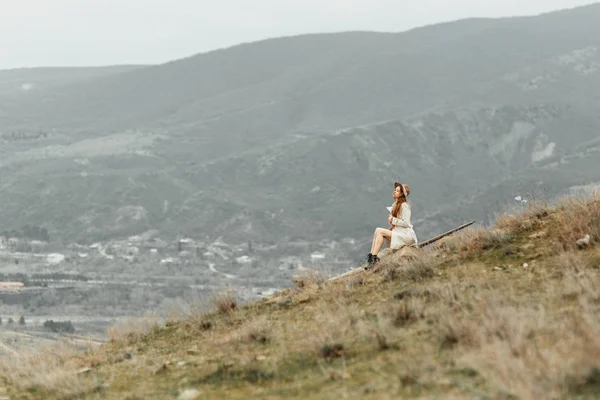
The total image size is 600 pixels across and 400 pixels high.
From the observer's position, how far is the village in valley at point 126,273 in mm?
98750

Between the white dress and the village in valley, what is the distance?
63.8 meters

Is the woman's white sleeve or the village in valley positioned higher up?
the woman's white sleeve

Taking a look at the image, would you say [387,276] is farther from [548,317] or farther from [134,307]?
[134,307]

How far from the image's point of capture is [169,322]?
1286 cm

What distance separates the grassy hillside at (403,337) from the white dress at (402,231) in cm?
67

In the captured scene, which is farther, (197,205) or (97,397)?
(197,205)

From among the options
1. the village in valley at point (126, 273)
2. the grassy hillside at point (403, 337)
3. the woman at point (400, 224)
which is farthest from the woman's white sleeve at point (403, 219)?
the village in valley at point (126, 273)

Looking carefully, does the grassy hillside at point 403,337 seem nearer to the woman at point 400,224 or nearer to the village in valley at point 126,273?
the woman at point 400,224

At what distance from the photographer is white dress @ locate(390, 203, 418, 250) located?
13.9m

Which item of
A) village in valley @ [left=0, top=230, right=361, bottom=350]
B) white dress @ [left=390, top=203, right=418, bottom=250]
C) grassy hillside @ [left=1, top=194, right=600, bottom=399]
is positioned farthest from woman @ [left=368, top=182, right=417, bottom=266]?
village in valley @ [left=0, top=230, right=361, bottom=350]

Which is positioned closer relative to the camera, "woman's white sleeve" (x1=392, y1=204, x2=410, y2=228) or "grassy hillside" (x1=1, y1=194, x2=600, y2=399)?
"grassy hillside" (x1=1, y1=194, x2=600, y2=399)

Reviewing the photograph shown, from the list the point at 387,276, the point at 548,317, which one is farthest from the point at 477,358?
the point at 387,276

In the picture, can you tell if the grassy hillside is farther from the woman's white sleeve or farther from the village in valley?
the village in valley

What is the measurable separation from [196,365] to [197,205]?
184 metres
